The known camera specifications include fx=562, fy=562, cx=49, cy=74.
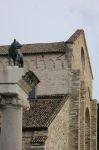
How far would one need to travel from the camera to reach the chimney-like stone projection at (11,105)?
11852mm

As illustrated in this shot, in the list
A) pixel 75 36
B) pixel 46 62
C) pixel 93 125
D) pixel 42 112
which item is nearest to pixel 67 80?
pixel 46 62

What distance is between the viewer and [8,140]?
1189 centimetres

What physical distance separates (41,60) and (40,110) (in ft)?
18.6

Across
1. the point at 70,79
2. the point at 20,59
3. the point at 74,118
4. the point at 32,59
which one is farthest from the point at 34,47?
the point at 20,59

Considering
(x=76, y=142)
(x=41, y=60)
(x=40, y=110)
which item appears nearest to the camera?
(x=40, y=110)

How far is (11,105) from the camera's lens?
39.1 ft

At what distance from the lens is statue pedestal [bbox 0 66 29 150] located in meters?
11.9

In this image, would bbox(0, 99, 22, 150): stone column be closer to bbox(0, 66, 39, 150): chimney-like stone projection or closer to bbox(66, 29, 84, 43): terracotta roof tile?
bbox(0, 66, 39, 150): chimney-like stone projection

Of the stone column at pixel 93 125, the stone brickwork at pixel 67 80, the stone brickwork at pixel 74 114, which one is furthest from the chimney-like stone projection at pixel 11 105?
the stone column at pixel 93 125

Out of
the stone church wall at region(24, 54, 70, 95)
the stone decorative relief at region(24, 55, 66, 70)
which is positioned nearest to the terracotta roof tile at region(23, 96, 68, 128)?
the stone church wall at region(24, 54, 70, 95)

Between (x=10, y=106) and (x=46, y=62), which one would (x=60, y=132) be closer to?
(x=46, y=62)

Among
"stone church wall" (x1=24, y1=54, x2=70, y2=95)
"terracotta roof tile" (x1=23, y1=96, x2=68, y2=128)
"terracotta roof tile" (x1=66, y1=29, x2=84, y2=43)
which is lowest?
"terracotta roof tile" (x1=23, y1=96, x2=68, y2=128)

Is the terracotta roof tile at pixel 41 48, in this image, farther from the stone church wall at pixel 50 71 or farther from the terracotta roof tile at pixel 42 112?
the terracotta roof tile at pixel 42 112

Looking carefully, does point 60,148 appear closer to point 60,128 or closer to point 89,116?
point 60,128
